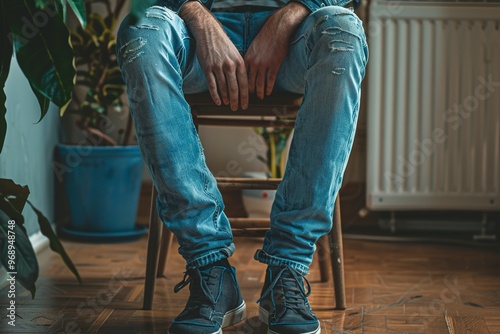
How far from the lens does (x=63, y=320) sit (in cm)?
133

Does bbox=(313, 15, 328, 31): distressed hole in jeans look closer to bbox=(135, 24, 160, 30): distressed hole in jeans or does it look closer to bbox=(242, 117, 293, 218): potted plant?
bbox=(135, 24, 160, 30): distressed hole in jeans

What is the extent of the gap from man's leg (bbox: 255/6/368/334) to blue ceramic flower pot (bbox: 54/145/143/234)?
0.97 m

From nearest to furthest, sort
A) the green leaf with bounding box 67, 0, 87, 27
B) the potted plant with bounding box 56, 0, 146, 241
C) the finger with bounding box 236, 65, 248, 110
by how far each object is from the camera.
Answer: the green leaf with bounding box 67, 0, 87, 27 < the finger with bounding box 236, 65, 248, 110 < the potted plant with bounding box 56, 0, 146, 241

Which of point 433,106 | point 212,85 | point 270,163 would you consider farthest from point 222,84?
point 433,106

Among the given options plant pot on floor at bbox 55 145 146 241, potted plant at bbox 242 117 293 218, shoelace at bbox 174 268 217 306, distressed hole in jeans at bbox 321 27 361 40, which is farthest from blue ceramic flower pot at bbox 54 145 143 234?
distressed hole in jeans at bbox 321 27 361 40

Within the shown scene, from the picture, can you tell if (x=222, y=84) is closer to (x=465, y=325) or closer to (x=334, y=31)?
(x=334, y=31)

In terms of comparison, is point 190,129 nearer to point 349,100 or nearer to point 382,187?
point 349,100

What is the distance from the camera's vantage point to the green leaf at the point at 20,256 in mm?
1183

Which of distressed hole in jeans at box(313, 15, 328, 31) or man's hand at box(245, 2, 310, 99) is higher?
distressed hole in jeans at box(313, 15, 328, 31)

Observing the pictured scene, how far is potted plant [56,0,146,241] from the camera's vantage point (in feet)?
6.89

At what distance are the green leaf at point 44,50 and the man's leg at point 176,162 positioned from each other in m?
0.13

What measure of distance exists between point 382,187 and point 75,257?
92 centimetres

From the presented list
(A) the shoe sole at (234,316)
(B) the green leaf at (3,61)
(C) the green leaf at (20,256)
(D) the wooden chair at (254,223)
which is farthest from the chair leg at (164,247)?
(B) the green leaf at (3,61)

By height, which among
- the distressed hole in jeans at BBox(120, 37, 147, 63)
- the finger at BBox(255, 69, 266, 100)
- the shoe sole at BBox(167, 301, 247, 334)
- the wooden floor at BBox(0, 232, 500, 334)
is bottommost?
the wooden floor at BBox(0, 232, 500, 334)
